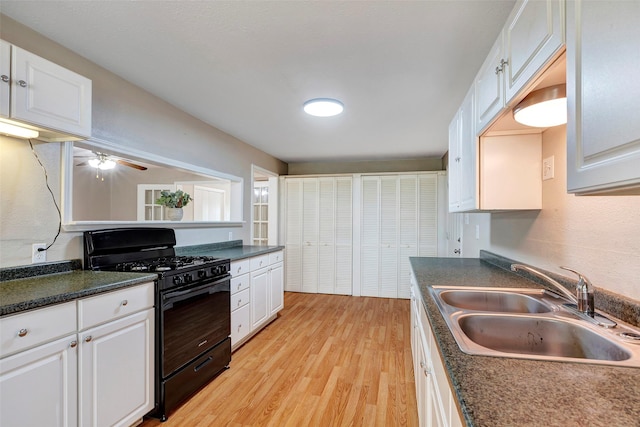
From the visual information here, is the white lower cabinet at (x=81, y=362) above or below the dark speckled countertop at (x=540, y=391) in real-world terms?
below

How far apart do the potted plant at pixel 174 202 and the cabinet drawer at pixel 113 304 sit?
1117mm

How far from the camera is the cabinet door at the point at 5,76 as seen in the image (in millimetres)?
1356

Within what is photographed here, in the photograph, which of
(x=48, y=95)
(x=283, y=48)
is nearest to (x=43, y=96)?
(x=48, y=95)

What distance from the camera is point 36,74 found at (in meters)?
1.49

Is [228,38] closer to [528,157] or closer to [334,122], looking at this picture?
[334,122]

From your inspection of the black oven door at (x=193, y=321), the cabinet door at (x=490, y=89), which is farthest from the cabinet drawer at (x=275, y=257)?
the cabinet door at (x=490, y=89)

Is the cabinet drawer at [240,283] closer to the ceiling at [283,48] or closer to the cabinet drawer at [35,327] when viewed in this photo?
the cabinet drawer at [35,327]

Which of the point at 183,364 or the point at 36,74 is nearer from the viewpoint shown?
the point at 36,74

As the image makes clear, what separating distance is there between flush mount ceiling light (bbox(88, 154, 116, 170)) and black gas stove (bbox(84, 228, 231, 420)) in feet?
1.60

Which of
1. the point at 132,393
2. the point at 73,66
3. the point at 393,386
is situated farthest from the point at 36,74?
the point at 393,386

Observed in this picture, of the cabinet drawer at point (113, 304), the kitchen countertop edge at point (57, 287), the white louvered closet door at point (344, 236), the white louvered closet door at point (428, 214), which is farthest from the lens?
the white louvered closet door at point (344, 236)

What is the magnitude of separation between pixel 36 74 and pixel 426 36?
206cm

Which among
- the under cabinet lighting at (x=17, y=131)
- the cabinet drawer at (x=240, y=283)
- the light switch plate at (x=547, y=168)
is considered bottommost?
the cabinet drawer at (x=240, y=283)

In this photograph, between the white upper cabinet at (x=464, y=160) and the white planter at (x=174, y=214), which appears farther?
the white planter at (x=174, y=214)
